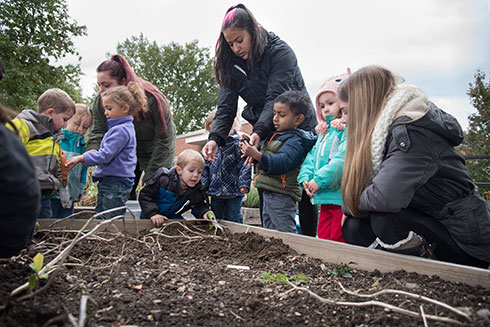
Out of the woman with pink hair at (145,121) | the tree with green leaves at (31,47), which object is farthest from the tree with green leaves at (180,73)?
the woman with pink hair at (145,121)

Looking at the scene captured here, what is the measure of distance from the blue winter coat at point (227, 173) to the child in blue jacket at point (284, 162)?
0.34 m

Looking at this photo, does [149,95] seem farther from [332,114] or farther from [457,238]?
[457,238]

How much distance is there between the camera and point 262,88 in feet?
10.9

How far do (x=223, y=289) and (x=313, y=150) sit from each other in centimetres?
162

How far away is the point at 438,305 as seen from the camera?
4.14 ft

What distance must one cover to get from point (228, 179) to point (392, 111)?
188 cm

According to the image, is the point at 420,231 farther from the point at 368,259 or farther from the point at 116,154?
the point at 116,154

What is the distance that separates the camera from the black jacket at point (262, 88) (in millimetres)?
3145

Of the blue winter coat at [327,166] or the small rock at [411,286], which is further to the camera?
the blue winter coat at [327,166]

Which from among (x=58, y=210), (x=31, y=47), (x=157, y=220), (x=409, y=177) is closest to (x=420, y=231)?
(x=409, y=177)

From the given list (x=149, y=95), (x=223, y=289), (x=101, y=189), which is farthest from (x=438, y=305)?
(x=149, y=95)

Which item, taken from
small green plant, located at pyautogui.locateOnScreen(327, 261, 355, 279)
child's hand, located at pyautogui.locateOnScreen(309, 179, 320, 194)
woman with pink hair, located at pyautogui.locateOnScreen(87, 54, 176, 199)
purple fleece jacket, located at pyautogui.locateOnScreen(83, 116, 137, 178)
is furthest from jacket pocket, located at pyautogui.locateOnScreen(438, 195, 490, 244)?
woman with pink hair, located at pyautogui.locateOnScreen(87, 54, 176, 199)

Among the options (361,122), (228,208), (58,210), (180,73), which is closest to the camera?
(361,122)

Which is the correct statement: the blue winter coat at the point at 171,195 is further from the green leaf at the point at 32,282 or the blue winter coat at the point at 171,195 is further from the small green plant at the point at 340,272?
the green leaf at the point at 32,282
